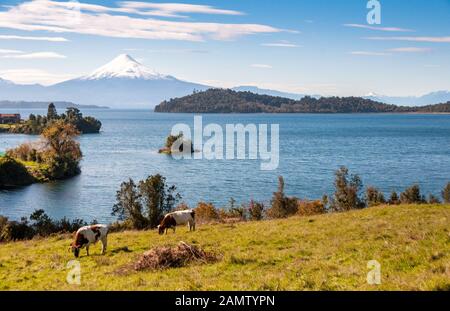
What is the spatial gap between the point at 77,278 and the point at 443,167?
111022 millimetres

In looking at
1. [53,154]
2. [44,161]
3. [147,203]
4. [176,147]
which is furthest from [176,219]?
[176,147]

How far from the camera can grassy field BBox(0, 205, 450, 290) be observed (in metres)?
13.7

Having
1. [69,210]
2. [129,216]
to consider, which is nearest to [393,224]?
[129,216]

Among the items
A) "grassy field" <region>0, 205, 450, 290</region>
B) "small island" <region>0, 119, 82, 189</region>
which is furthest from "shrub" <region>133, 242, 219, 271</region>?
"small island" <region>0, 119, 82, 189</region>

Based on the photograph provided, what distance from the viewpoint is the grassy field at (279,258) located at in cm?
1371

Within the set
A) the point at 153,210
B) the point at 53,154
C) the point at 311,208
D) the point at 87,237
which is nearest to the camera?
the point at 87,237

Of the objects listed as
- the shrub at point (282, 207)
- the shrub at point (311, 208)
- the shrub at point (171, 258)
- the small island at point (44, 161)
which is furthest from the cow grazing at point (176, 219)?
the small island at point (44, 161)

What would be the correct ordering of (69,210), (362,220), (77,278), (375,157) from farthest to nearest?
(375,157) < (69,210) < (362,220) < (77,278)

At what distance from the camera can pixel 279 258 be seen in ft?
60.4

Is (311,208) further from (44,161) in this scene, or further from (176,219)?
(44,161)

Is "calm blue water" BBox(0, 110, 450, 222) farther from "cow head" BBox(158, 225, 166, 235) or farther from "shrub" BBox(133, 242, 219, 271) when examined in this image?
"shrub" BBox(133, 242, 219, 271)
